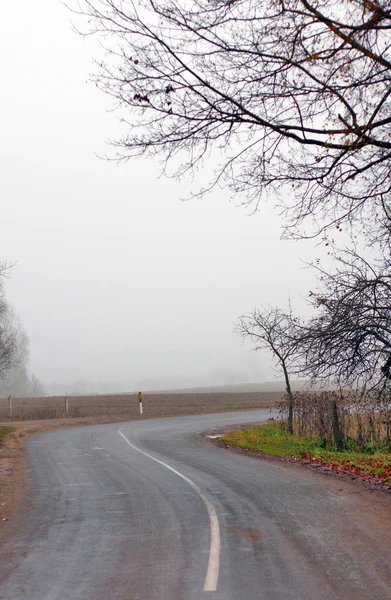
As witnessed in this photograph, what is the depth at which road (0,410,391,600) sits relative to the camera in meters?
5.73

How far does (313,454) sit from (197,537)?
10.2m

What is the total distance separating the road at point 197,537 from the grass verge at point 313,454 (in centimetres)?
95

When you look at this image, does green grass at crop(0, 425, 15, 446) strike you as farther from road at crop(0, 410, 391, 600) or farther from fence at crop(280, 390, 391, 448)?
fence at crop(280, 390, 391, 448)

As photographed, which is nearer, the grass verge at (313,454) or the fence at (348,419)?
the grass verge at (313,454)

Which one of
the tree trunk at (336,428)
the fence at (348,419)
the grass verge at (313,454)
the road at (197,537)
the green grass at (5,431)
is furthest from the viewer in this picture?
the green grass at (5,431)

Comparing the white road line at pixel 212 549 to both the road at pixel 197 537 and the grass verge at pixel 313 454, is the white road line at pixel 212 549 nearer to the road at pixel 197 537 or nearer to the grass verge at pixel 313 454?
the road at pixel 197 537

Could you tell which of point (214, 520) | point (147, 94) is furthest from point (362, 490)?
point (147, 94)

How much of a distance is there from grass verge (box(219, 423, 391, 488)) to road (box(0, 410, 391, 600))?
37.2 inches

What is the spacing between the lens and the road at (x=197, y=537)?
5.73 meters

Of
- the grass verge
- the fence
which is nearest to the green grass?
the grass verge

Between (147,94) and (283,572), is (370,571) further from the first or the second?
(147,94)

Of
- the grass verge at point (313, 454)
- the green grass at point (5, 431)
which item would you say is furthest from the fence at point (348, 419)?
the green grass at point (5, 431)

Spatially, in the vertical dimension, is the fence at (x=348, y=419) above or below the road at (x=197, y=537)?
above

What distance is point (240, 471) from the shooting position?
13781 millimetres
